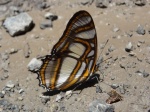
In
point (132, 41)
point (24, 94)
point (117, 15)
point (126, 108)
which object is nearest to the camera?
point (126, 108)

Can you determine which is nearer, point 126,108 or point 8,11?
point 126,108

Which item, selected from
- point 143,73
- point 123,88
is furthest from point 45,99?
point 143,73

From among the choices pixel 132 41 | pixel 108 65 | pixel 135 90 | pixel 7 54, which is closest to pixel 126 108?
pixel 135 90

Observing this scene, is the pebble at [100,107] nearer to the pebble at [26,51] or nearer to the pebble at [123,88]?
the pebble at [123,88]

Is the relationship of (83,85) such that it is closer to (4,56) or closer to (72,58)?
(72,58)

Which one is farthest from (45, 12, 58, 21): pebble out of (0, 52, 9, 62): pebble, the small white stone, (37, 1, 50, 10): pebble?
the small white stone

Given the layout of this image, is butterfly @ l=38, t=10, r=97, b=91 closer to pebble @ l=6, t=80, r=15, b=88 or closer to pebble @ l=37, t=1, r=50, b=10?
pebble @ l=6, t=80, r=15, b=88

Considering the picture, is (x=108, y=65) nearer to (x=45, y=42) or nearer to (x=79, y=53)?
(x=79, y=53)
